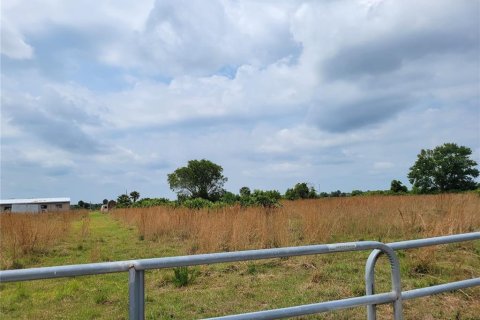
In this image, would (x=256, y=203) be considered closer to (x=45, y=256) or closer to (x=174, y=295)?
(x=45, y=256)

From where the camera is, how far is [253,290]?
22.8ft

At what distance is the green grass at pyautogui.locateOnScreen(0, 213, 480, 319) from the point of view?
5.92 m

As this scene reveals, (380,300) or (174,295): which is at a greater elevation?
(380,300)

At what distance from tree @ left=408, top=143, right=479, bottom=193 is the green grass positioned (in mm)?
60680

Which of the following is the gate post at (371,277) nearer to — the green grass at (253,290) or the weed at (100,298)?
the green grass at (253,290)

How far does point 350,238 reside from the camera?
11727mm

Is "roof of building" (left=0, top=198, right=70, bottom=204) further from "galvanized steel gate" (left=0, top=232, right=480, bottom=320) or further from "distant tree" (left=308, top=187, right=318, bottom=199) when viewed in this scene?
"galvanized steel gate" (left=0, top=232, right=480, bottom=320)

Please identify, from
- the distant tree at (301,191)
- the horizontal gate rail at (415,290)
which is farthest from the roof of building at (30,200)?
the horizontal gate rail at (415,290)

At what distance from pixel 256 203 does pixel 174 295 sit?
11044 millimetres

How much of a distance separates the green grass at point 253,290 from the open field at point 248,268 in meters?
0.02

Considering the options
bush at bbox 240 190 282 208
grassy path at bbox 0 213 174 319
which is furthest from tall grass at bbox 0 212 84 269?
bush at bbox 240 190 282 208

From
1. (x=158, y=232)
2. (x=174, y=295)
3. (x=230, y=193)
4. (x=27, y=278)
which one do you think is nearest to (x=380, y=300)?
(x=27, y=278)

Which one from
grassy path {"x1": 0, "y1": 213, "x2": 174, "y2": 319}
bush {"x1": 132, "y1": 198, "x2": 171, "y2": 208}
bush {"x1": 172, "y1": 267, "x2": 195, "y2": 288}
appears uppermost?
bush {"x1": 132, "y1": 198, "x2": 171, "y2": 208}

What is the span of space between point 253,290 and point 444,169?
66.3 metres
